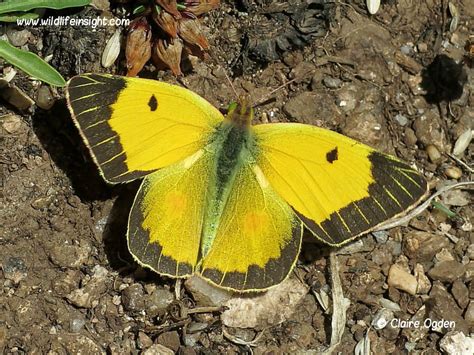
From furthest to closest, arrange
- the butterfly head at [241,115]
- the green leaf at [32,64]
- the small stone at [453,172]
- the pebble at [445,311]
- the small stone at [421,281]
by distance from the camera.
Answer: the small stone at [453,172] < the small stone at [421,281] < the pebble at [445,311] < the green leaf at [32,64] < the butterfly head at [241,115]

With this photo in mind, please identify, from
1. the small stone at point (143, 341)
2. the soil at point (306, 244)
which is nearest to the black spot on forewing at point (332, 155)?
the soil at point (306, 244)

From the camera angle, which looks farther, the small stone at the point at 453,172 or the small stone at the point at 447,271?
the small stone at the point at 453,172

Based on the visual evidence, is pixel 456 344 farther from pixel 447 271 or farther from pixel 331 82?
pixel 331 82

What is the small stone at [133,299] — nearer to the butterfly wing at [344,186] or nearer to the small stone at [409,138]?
the butterfly wing at [344,186]

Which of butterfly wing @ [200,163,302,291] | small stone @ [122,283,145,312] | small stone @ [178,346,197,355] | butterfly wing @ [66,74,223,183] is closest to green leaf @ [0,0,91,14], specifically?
butterfly wing @ [66,74,223,183]

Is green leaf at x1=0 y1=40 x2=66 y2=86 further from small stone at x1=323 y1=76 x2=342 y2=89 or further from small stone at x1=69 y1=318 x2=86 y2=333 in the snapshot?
small stone at x1=323 y1=76 x2=342 y2=89

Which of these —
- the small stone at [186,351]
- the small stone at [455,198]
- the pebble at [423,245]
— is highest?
the small stone at [455,198]

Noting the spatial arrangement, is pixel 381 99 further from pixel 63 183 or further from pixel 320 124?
pixel 63 183
